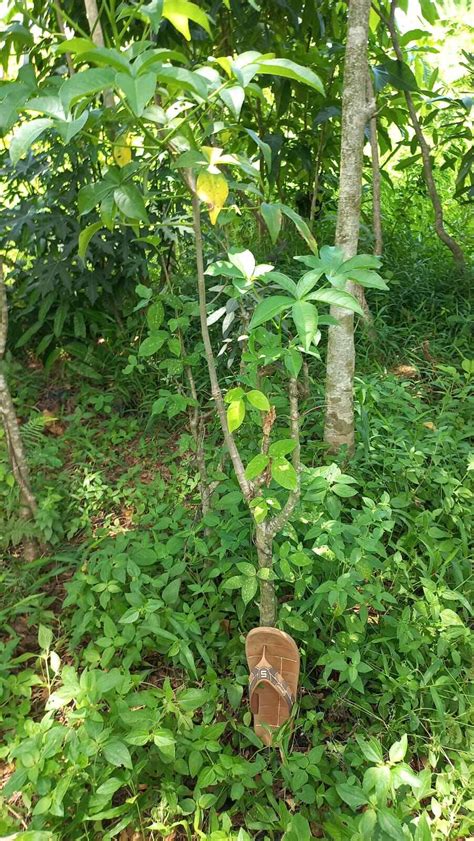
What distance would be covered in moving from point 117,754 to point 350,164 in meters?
1.57

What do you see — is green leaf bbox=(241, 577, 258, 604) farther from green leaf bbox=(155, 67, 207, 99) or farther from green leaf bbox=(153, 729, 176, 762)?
green leaf bbox=(155, 67, 207, 99)

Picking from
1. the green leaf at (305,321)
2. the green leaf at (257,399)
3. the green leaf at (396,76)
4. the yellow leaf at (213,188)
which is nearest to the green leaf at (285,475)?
the green leaf at (257,399)

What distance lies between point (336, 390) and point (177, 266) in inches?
55.0

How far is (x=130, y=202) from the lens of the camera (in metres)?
1.04

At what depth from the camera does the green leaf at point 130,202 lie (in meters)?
1.03

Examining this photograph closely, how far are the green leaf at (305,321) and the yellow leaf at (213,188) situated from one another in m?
0.20

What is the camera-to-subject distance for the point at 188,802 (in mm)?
1279

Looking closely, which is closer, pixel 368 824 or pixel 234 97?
pixel 234 97

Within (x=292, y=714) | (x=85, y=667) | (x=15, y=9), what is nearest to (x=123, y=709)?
(x=85, y=667)

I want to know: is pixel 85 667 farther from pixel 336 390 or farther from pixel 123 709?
pixel 336 390

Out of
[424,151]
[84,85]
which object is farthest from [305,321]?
[424,151]

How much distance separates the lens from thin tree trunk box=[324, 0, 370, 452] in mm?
1716

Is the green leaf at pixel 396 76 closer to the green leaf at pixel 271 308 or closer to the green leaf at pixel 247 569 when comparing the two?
the green leaf at pixel 271 308

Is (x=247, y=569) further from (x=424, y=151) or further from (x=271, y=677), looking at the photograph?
(x=424, y=151)
